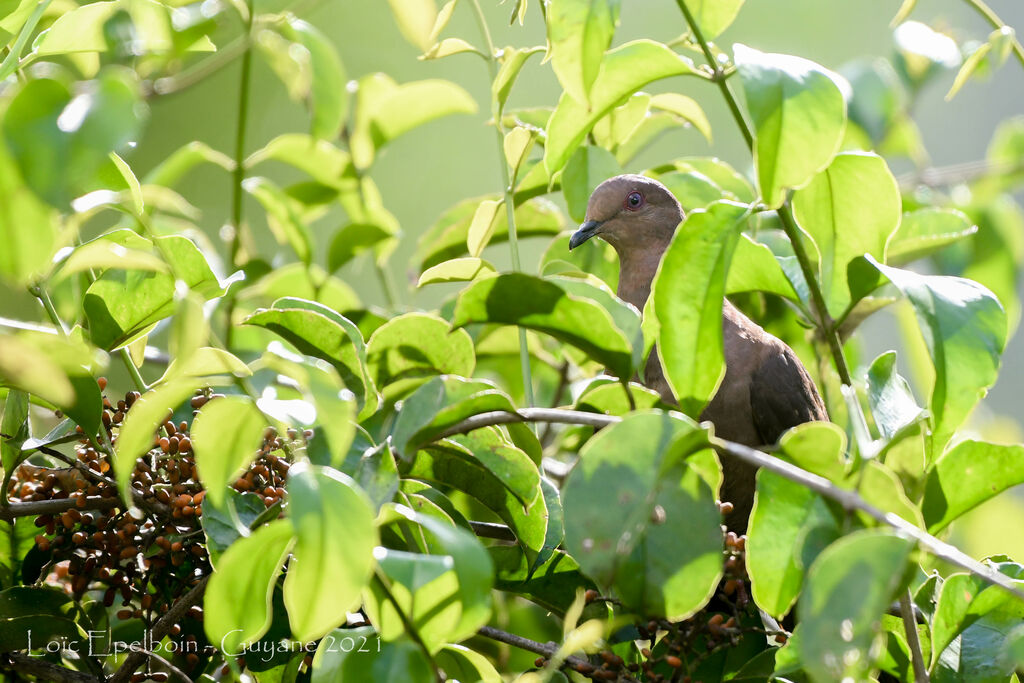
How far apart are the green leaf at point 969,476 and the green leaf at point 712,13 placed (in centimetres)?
44

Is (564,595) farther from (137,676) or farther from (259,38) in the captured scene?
(259,38)

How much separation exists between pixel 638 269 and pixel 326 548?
4.11 ft

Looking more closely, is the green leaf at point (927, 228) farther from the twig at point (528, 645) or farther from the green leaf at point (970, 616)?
the twig at point (528, 645)

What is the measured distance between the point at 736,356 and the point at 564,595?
0.66 meters

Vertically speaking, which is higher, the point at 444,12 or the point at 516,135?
the point at 444,12

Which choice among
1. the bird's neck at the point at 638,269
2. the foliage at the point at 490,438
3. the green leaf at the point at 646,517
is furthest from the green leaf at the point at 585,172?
the green leaf at the point at 646,517

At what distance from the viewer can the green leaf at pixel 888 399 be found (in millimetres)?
955

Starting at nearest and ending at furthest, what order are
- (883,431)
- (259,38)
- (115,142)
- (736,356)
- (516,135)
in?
1. (115,142)
2. (883,431)
3. (516,135)
4. (259,38)
5. (736,356)

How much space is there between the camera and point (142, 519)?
3.16 feet

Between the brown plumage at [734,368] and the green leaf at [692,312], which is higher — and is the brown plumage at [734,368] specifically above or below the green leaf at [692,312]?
below

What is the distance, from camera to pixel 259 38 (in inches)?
55.6

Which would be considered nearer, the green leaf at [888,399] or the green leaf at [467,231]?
the green leaf at [888,399]

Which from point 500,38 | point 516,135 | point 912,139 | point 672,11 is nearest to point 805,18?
point 672,11

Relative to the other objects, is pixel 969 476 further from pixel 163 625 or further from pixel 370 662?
pixel 163 625
